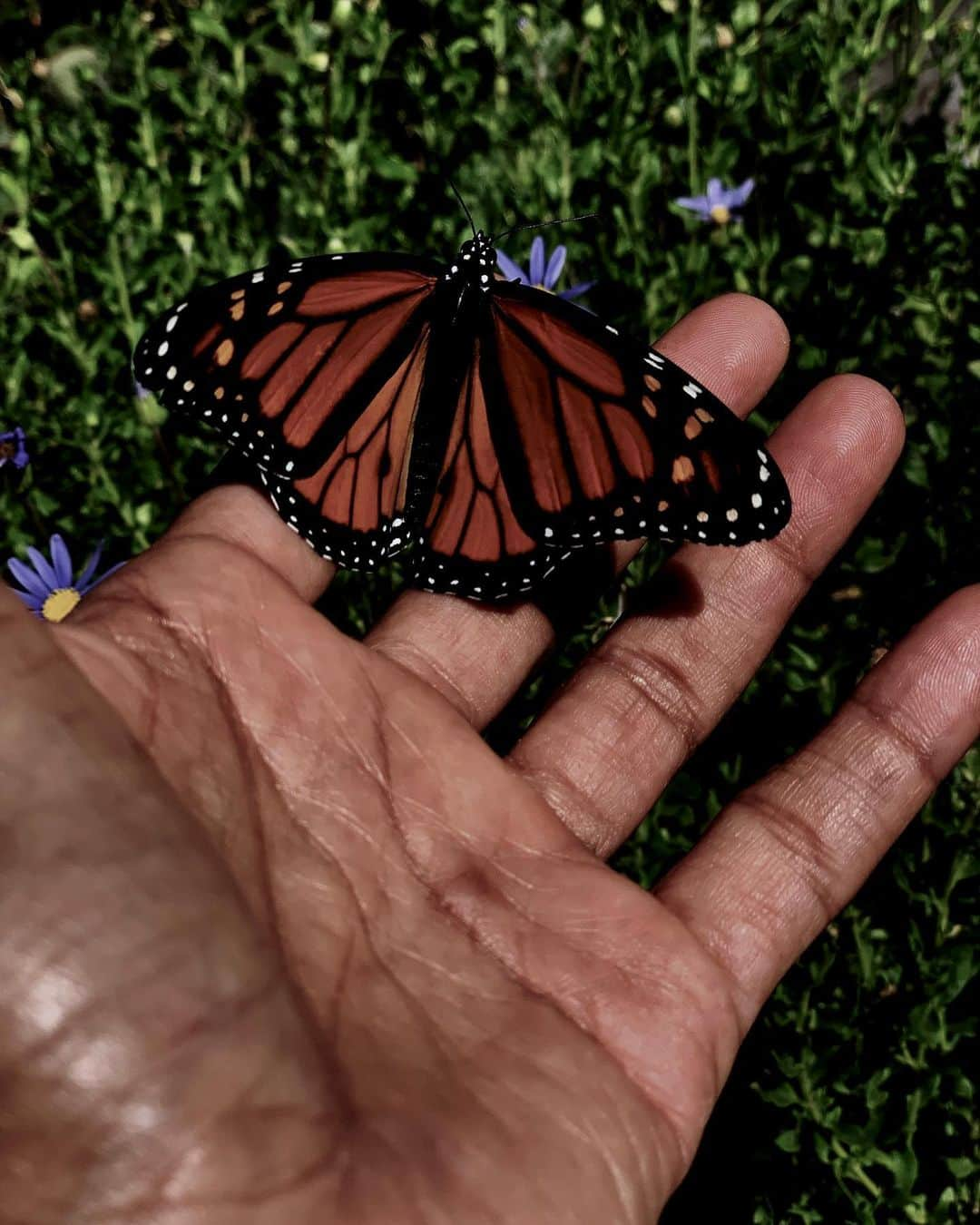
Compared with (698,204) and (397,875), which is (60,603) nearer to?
(397,875)

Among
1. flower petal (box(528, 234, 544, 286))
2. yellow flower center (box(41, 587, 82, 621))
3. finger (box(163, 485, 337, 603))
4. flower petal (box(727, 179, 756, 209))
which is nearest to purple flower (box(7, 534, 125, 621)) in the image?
yellow flower center (box(41, 587, 82, 621))

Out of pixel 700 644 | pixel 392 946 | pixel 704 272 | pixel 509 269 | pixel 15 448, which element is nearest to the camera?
pixel 392 946

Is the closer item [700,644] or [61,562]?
[700,644]

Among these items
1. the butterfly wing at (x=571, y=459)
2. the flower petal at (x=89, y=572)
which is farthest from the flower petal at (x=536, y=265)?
the flower petal at (x=89, y=572)

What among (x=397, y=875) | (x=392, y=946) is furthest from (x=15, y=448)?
(x=392, y=946)

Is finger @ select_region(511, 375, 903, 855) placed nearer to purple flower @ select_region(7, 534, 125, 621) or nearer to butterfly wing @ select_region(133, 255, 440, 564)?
butterfly wing @ select_region(133, 255, 440, 564)

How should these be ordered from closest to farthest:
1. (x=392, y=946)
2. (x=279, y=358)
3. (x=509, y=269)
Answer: (x=392, y=946)
(x=279, y=358)
(x=509, y=269)
